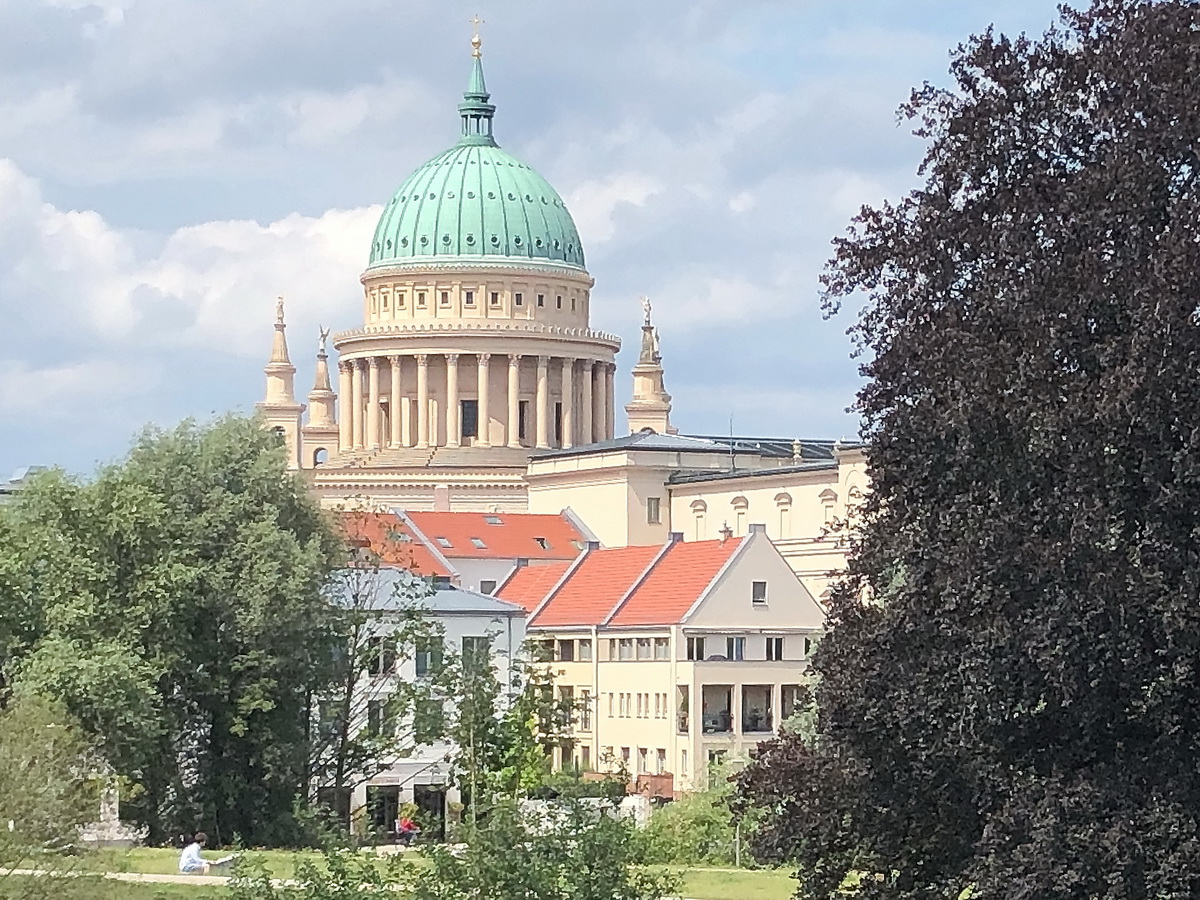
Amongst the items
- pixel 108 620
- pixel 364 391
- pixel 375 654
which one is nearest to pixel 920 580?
pixel 108 620

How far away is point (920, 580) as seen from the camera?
77.9 feet

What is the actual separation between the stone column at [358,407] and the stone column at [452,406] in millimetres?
5607

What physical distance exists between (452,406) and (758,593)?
63072 mm

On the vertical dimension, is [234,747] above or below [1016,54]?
below

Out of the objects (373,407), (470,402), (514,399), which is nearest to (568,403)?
(514,399)

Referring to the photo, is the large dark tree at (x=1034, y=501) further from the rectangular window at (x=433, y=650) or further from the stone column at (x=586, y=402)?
the stone column at (x=586, y=402)

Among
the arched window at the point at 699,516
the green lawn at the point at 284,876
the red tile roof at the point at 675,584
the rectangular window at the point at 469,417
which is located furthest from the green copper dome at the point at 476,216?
the green lawn at the point at 284,876

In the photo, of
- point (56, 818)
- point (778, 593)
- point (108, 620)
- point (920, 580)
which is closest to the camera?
point (920, 580)

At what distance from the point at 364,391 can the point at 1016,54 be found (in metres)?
127

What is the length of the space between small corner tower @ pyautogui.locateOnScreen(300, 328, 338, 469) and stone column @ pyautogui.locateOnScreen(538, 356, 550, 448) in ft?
50.9

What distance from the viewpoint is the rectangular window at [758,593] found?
3327 inches

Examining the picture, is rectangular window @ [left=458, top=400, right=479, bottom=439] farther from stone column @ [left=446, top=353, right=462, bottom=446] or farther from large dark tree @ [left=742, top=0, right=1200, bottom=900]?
large dark tree @ [left=742, top=0, right=1200, bottom=900]

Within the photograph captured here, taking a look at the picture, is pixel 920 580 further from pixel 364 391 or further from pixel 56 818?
pixel 364 391

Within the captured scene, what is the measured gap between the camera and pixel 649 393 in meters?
156
